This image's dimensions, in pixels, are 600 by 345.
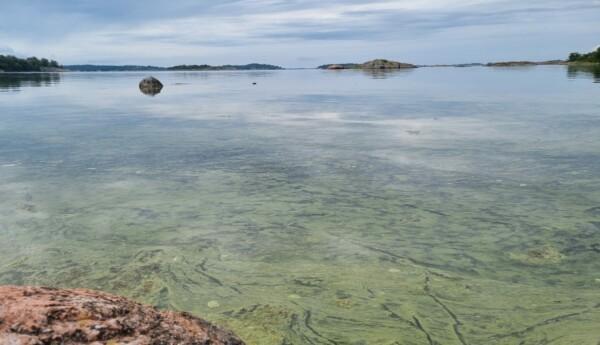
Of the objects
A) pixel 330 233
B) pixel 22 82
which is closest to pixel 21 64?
pixel 22 82

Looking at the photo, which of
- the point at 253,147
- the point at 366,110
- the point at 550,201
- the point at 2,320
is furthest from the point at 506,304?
the point at 366,110

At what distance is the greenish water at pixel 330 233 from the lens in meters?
5.01

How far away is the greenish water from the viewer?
5.01 metres

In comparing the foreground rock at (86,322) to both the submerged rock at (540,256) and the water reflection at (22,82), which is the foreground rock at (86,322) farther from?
the water reflection at (22,82)

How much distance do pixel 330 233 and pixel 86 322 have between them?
200 inches

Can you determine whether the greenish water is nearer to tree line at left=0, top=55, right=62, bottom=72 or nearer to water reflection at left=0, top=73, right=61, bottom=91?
water reflection at left=0, top=73, right=61, bottom=91

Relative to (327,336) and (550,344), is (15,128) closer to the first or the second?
(327,336)

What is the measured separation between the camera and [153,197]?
29.4 ft

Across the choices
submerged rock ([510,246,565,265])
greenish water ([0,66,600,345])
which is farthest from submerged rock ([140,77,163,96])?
submerged rock ([510,246,565,265])

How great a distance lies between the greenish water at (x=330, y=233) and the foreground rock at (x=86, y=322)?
213 centimetres

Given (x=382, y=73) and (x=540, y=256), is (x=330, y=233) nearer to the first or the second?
(x=540, y=256)

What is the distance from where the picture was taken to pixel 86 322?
2.31m

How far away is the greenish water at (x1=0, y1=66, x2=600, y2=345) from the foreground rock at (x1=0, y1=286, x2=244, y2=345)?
6.98ft

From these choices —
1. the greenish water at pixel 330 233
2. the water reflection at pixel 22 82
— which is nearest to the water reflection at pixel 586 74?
the greenish water at pixel 330 233
